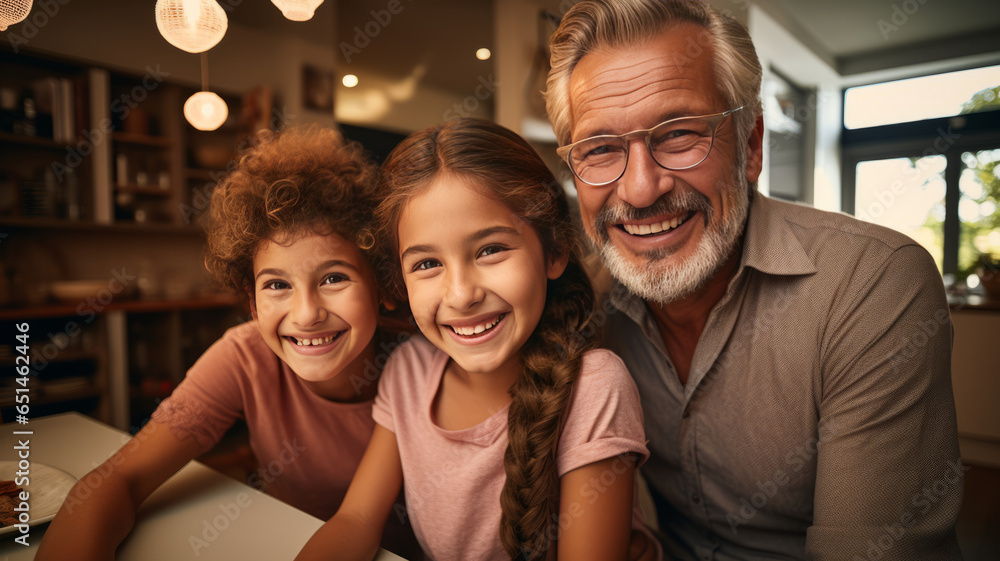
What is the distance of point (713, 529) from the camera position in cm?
Result: 113

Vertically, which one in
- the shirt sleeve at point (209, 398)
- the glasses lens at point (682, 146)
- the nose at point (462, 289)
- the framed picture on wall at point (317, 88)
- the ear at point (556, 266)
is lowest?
the shirt sleeve at point (209, 398)

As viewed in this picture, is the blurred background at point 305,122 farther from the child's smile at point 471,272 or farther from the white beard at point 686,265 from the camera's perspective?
the child's smile at point 471,272

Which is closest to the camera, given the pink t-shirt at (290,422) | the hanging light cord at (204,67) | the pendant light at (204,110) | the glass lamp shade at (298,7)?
the pink t-shirt at (290,422)

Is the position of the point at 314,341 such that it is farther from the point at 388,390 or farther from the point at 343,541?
the point at 343,541

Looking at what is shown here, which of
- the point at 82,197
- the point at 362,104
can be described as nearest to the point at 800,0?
the point at 362,104

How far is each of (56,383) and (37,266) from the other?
82 cm

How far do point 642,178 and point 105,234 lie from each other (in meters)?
4.35

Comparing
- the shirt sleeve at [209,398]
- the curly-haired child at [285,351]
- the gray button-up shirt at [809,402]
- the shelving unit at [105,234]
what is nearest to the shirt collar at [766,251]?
the gray button-up shirt at [809,402]

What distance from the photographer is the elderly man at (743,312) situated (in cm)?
88

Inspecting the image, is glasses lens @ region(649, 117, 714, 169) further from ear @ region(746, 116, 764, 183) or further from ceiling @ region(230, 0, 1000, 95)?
ceiling @ region(230, 0, 1000, 95)

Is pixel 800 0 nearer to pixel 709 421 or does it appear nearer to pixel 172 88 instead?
pixel 709 421

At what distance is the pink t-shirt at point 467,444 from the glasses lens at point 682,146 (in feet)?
1.19

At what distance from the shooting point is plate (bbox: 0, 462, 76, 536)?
93 cm

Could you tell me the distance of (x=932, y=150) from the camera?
5.18m
